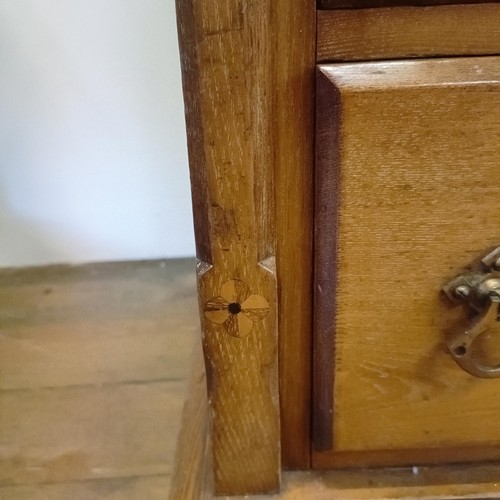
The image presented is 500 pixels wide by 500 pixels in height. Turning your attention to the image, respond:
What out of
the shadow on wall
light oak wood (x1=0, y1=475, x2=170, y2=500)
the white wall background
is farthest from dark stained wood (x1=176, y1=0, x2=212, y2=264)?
the shadow on wall

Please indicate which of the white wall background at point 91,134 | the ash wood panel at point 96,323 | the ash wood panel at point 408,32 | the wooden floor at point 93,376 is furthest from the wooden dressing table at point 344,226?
the white wall background at point 91,134

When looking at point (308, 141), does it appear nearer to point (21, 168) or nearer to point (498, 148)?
point (498, 148)

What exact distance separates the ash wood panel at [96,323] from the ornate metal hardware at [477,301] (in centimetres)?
39

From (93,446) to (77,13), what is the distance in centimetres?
52

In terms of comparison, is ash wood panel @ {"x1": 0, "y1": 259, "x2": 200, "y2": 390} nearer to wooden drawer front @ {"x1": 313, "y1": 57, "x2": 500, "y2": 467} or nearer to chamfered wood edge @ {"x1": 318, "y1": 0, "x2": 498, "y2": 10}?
wooden drawer front @ {"x1": 313, "y1": 57, "x2": 500, "y2": 467}

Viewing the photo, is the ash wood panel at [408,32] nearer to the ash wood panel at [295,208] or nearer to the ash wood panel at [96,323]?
the ash wood panel at [295,208]

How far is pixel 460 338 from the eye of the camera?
18.6 inches

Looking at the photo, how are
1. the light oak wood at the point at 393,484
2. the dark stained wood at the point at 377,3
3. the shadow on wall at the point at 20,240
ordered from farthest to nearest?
the shadow on wall at the point at 20,240 < the light oak wood at the point at 393,484 < the dark stained wood at the point at 377,3

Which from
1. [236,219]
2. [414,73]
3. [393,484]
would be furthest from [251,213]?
[393,484]

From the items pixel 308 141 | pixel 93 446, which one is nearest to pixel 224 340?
pixel 308 141

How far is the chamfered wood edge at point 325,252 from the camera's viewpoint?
42cm

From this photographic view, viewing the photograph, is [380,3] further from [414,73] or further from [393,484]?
[393,484]

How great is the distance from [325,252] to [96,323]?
486 millimetres

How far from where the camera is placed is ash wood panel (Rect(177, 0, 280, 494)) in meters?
0.40
